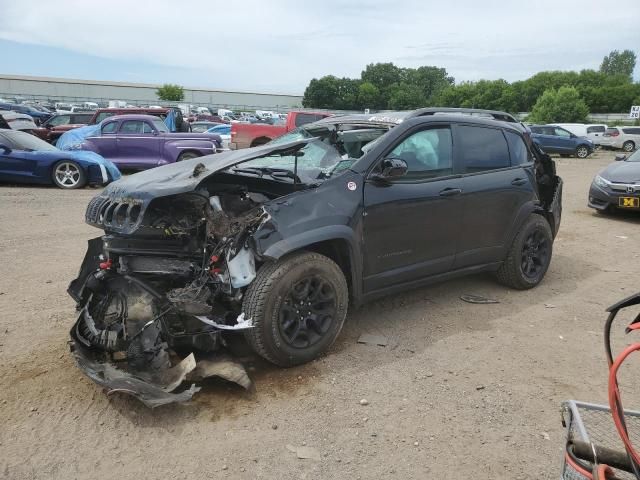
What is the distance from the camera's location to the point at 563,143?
25938 millimetres

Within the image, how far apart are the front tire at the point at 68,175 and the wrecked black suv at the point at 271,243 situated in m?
8.40

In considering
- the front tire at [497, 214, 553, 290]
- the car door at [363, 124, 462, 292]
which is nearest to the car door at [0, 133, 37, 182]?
the car door at [363, 124, 462, 292]

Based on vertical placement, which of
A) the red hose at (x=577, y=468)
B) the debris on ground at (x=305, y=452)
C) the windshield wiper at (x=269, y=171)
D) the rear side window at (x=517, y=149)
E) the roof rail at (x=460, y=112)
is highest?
the roof rail at (x=460, y=112)

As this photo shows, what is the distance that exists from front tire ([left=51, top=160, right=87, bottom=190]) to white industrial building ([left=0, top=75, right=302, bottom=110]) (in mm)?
55460

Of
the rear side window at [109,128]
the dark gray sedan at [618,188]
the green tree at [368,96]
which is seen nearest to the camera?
the dark gray sedan at [618,188]

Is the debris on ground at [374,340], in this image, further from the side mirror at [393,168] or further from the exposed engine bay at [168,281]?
the side mirror at [393,168]

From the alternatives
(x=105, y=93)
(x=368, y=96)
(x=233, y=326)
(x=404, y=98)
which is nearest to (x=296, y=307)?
(x=233, y=326)

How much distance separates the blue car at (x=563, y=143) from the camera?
2580cm

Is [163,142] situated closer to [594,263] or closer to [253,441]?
[594,263]

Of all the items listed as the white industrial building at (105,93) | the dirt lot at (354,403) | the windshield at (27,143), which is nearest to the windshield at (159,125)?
the windshield at (27,143)

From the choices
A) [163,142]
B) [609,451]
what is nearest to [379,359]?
[609,451]

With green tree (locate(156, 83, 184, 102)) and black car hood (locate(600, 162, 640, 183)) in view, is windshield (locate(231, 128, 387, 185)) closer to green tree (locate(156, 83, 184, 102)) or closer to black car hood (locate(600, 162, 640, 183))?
black car hood (locate(600, 162, 640, 183))

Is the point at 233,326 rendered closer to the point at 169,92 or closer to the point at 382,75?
the point at 169,92

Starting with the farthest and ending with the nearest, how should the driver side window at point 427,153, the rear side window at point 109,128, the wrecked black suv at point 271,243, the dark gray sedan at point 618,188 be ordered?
the rear side window at point 109,128 → the dark gray sedan at point 618,188 → the driver side window at point 427,153 → the wrecked black suv at point 271,243
